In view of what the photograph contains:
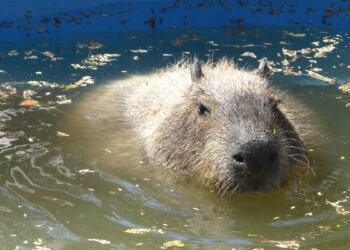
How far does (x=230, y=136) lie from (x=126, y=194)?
1.17 metres

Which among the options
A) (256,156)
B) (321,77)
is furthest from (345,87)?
(256,156)

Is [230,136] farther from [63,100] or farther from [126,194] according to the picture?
[63,100]

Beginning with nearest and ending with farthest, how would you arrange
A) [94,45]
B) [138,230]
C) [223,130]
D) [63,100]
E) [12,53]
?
[138,230] < [223,130] < [63,100] < [12,53] < [94,45]

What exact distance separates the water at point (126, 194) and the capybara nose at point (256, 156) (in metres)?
0.44

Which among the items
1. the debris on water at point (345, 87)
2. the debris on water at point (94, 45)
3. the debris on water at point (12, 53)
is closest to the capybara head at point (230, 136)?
the debris on water at point (345, 87)

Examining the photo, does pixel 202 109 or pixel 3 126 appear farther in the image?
pixel 3 126

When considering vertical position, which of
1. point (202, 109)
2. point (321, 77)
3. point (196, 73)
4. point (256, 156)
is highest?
point (196, 73)

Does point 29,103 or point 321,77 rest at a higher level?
point 321,77

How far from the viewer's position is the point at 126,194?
5.10 meters

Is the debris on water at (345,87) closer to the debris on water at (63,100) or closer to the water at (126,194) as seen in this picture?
the water at (126,194)

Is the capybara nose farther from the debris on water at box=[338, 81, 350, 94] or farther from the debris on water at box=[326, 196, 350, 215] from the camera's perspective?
the debris on water at box=[338, 81, 350, 94]

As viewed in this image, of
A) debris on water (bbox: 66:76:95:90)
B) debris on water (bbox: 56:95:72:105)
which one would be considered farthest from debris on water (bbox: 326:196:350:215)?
debris on water (bbox: 66:76:95:90)

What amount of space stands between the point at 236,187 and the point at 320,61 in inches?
207

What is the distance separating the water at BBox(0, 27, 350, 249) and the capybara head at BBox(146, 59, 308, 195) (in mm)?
193
